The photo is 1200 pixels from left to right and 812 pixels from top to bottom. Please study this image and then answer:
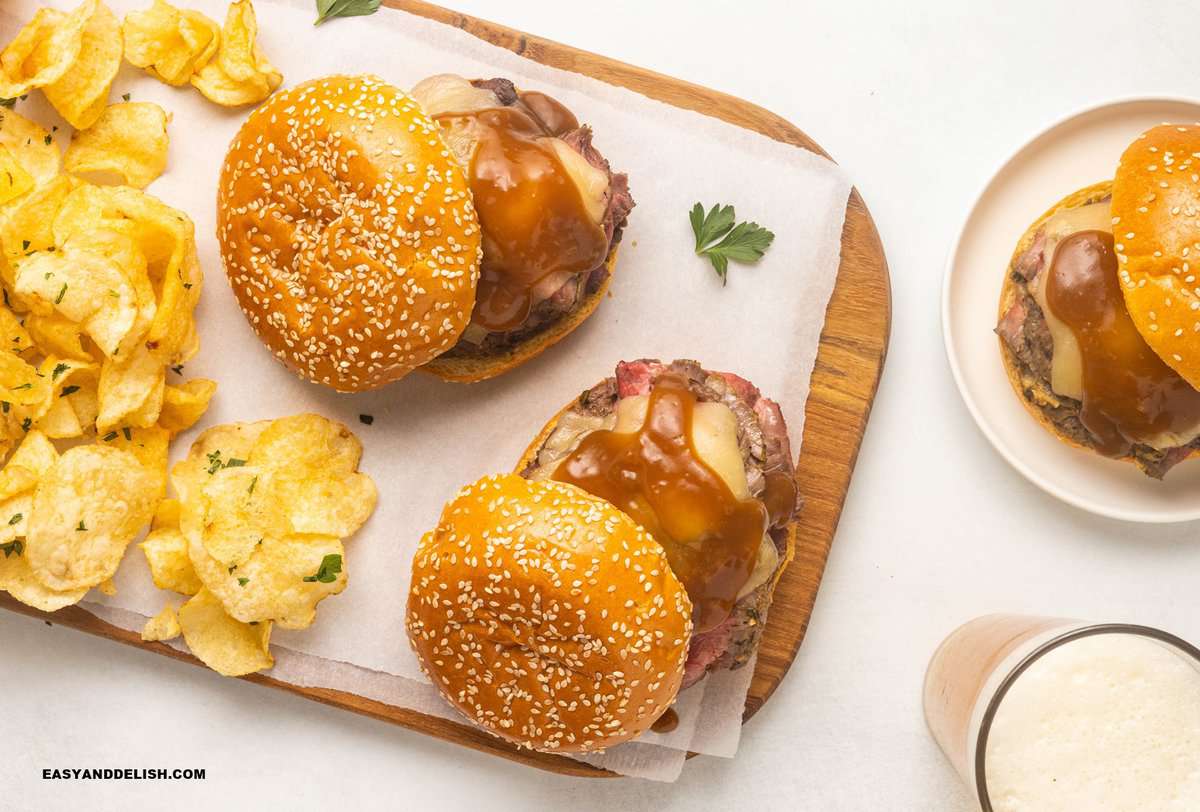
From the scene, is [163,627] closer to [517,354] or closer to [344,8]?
[517,354]

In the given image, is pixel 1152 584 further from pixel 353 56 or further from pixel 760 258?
pixel 353 56

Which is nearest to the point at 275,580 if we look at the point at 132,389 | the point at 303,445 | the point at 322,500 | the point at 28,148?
the point at 322,500

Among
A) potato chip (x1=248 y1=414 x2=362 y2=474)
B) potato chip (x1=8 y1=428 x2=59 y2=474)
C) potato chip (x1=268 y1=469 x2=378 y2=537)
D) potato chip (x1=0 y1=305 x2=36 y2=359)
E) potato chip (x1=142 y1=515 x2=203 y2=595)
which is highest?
potato chip (x1=0 y1=305 x2=36 y2=359)

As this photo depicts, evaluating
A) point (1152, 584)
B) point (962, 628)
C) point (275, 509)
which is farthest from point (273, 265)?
point (1152, 584)

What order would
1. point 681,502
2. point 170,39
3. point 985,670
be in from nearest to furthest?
point 681,502 < point 985,670 < point 170,39

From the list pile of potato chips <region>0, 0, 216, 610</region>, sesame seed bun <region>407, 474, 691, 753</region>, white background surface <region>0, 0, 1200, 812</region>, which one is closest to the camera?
sesame seed bun <region>407, 474, 691, 753</region>

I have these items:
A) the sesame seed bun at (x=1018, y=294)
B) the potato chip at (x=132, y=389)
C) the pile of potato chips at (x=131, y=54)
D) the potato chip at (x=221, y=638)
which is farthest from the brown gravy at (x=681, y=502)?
the pile of potato chips at (x=131, y=54)

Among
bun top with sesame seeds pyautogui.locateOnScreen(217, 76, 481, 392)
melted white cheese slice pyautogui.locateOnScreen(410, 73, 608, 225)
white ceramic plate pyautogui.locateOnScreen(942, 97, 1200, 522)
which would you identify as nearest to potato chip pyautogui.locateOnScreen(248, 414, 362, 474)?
bun top with sesame seeds pyautogui.locateOnScreen(217, 76, 481, 392)

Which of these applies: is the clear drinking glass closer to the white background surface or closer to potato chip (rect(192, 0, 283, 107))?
the white background surface
